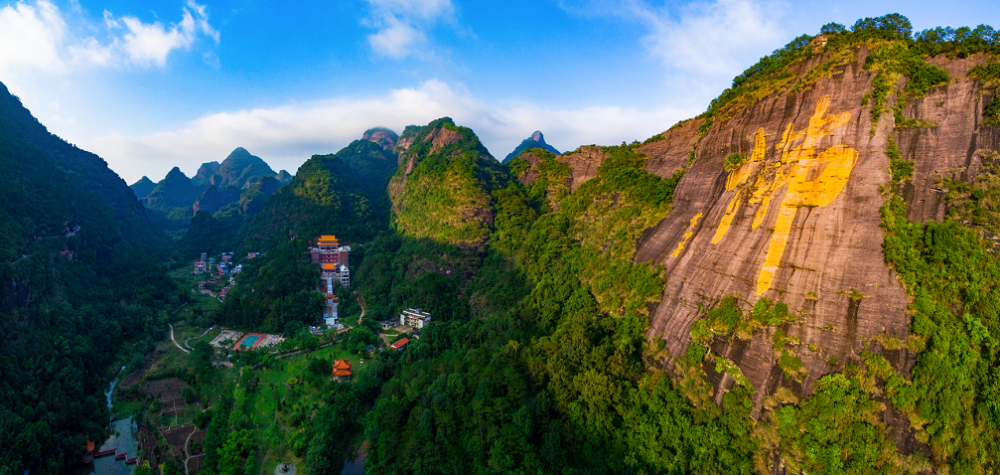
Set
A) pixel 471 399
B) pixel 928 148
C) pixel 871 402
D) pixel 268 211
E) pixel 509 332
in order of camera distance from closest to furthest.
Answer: pixel 871 402, pixel 928 148, pixel 471 399, pixel 509 332, pixel 268 211

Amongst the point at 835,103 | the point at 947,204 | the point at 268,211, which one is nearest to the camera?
the point at 947,204

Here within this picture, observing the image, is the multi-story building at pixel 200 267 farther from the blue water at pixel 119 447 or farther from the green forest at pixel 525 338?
the blue water at pixel 119 447

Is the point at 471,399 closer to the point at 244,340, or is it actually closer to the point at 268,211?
the point at 244,340

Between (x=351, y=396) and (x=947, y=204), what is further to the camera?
(x=351, y=396)

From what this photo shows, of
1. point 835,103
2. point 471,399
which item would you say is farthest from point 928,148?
point 471,399

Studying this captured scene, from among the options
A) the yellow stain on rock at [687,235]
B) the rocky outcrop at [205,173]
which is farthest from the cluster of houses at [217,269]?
the rocky outcrop at [205,173]

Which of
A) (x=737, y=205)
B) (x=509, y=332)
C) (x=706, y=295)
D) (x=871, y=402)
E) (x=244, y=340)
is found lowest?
(x=244, y=340)
